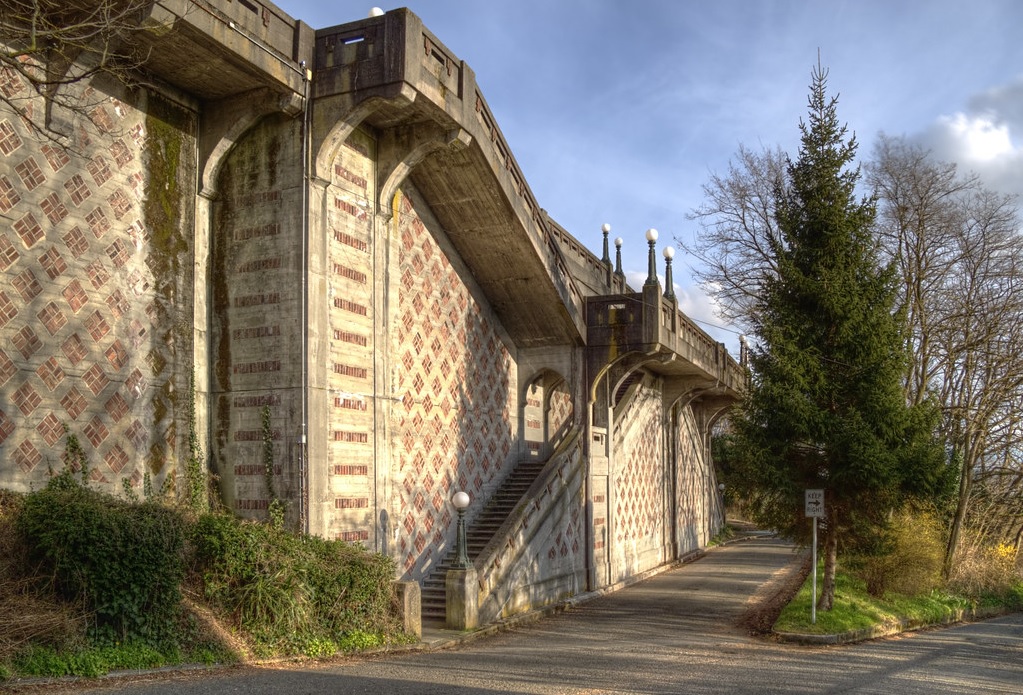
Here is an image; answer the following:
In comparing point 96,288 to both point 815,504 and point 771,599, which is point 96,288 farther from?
point 771,599

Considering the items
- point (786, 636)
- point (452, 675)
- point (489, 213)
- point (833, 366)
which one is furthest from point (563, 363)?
point (452, 675)

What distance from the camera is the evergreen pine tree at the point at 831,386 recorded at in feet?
55.6

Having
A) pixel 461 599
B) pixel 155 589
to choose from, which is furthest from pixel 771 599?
pixel 155 589

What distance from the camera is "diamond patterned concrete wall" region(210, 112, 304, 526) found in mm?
14500

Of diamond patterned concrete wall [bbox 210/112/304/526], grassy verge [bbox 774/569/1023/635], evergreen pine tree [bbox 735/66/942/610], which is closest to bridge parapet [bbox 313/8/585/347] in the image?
diamond patterned concrete wall [bbox 210/112/304/526]

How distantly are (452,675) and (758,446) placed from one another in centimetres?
866

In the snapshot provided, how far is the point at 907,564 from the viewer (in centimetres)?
2016

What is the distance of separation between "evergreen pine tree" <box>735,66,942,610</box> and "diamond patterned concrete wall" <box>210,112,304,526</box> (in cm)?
867

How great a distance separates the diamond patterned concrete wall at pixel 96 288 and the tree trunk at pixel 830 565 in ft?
38.7

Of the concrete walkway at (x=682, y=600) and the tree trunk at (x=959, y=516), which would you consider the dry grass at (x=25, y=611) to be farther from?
the tree trunk at (x=959, y=516)

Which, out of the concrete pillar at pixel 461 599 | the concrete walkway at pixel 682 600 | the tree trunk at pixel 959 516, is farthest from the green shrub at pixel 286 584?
the tree trunk at pixel 959 516

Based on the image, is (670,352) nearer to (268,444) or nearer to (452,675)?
(268,444)

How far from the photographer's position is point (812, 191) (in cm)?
1817

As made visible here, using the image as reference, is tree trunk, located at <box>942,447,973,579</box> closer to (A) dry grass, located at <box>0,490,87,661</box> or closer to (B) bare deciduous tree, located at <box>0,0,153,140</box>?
(A) dry grass, located at <box>0,490,87,661</box>
